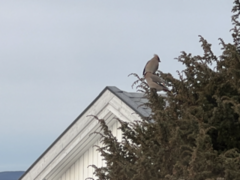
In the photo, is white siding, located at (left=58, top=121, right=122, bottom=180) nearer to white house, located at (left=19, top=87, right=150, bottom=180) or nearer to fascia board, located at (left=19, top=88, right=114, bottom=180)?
white house, located at (left=19, top=87, right=150, bottom=180)

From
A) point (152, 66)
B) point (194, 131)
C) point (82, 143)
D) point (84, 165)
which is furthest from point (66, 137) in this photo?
point (194, 131)

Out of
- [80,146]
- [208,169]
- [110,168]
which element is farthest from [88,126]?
[208,169]

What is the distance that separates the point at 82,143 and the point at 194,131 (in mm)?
5519

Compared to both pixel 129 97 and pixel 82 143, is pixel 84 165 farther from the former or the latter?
pixel 129 97

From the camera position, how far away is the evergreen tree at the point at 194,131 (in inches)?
172

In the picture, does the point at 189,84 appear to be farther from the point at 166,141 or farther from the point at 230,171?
the point at 230,171

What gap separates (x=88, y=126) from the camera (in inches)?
381

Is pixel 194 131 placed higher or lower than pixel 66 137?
lower

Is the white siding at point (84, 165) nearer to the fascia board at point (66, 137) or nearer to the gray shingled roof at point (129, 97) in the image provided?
the fascia board at point (66, 137)

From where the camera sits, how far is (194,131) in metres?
4.67

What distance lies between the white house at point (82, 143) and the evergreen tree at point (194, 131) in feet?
10.8

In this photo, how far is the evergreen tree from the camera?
4371 millimetres

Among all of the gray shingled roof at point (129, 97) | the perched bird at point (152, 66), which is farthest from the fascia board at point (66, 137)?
the perched bird at point (152, 66)

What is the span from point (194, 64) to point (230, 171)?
161cm
